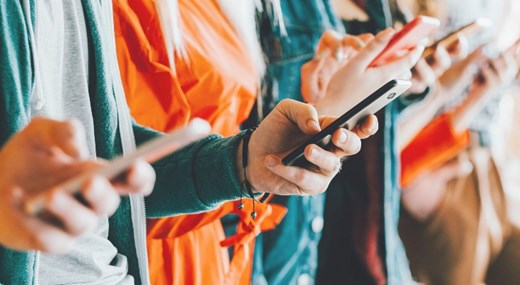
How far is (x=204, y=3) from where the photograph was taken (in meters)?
0.76

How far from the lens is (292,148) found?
1.78 ft

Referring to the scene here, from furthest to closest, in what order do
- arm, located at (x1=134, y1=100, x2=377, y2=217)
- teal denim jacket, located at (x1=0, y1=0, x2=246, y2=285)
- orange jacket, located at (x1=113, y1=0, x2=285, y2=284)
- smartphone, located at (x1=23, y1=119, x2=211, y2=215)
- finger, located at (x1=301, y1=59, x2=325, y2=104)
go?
finger, located at (x1=301, y1=59, x2=325, y2=104) → orange jacket, located at (x1=113, y1=0, x2=285, y2=284) → arm, located at (x1=134, y1=100, x2=377, y2=217) → teal denim jacket, located at (x1=0, y1=0, x2=246, y2=285) → smartphone, located at (x1=23, y1=119, x2=211, y2=215)

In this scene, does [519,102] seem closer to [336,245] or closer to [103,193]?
[336,245]

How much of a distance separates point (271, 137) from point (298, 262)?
1.57 ft

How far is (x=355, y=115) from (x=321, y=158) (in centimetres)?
5

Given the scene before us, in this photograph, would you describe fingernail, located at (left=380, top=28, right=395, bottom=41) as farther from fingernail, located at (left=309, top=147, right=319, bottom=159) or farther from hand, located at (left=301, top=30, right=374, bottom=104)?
fingernail, located at (left=309, top=147, right=319, bottom=159)

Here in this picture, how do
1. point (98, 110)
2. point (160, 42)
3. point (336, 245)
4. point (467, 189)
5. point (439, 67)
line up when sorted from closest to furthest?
1. point (98, 110)
2. point (160, 42)
3. point (439, 67)
4. point (336, 245)
5. point (467, 189)

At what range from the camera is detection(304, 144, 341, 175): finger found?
48cm

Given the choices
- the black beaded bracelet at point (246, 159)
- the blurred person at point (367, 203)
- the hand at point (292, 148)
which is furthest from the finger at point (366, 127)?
the blurred person at point (367, 203)

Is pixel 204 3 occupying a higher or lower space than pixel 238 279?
higher

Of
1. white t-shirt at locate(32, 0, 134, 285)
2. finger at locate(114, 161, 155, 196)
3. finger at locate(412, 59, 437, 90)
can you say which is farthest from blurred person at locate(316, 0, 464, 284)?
finger at locate(114, 161, 155, 196)

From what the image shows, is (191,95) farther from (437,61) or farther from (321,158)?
(437,61)

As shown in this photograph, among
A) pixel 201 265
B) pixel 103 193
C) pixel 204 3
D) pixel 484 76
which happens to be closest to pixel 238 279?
pixel 201 265

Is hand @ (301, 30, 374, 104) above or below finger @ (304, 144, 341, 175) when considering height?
below
